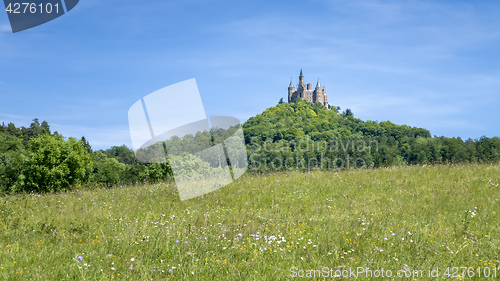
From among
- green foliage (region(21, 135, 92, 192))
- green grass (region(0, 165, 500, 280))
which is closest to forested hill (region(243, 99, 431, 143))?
green foliage (region(21, 135, 92, 192))

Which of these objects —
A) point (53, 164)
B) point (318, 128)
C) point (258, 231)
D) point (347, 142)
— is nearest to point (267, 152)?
point (347, 142)

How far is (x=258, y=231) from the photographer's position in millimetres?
6406

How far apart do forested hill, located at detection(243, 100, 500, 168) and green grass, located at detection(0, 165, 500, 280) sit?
71.2m

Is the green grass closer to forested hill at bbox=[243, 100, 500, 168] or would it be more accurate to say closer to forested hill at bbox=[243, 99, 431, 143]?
forested hill at bbox=[243, 100, 500, 168]

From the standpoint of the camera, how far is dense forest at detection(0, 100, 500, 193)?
29.0 meters

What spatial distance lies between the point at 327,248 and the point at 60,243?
462 centimetres

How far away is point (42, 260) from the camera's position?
5066 mm

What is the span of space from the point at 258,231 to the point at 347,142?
122m

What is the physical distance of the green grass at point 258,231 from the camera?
4.88 m

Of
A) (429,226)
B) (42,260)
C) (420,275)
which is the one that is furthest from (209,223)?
(429,226)

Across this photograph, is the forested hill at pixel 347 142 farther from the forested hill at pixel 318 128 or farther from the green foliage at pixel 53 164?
the green foliage at pixel 53 164

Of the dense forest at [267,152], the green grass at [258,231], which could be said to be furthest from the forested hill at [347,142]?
the green grass at [258,231]

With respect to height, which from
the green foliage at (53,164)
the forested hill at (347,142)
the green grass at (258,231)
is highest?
the forested hill at (347,142)

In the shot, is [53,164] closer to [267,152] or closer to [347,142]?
[267,152]
